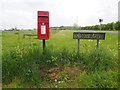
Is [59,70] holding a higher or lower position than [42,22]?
lower

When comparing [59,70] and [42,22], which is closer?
[59,70]

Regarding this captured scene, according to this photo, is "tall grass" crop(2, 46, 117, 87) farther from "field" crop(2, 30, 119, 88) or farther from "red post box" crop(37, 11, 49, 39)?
"red post box" crop(37, 11, 49, 39)

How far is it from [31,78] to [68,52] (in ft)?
5.46

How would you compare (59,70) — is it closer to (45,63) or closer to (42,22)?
(45,63)

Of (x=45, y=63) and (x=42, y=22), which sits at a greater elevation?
(x=42, y=22)

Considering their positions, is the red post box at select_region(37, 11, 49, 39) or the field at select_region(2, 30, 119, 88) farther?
the red post box at select_region(37, 11, 49, 39)

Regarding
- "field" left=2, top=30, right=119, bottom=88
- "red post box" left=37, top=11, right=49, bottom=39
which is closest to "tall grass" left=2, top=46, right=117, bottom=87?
"field" left=2, top=30, right=119, bottom=88

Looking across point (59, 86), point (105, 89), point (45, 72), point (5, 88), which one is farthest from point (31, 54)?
point (105, 89)

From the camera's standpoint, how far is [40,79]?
2838mm

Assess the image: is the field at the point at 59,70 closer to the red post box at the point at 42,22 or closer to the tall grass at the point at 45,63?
the tall grass at the point at 45,63

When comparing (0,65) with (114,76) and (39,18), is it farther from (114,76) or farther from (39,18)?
(114,76)

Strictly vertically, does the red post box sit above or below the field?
above

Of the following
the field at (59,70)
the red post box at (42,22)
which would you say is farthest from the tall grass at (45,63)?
the red post box at (42,22)

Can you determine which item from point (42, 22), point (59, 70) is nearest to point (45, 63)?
point (59, 70)
